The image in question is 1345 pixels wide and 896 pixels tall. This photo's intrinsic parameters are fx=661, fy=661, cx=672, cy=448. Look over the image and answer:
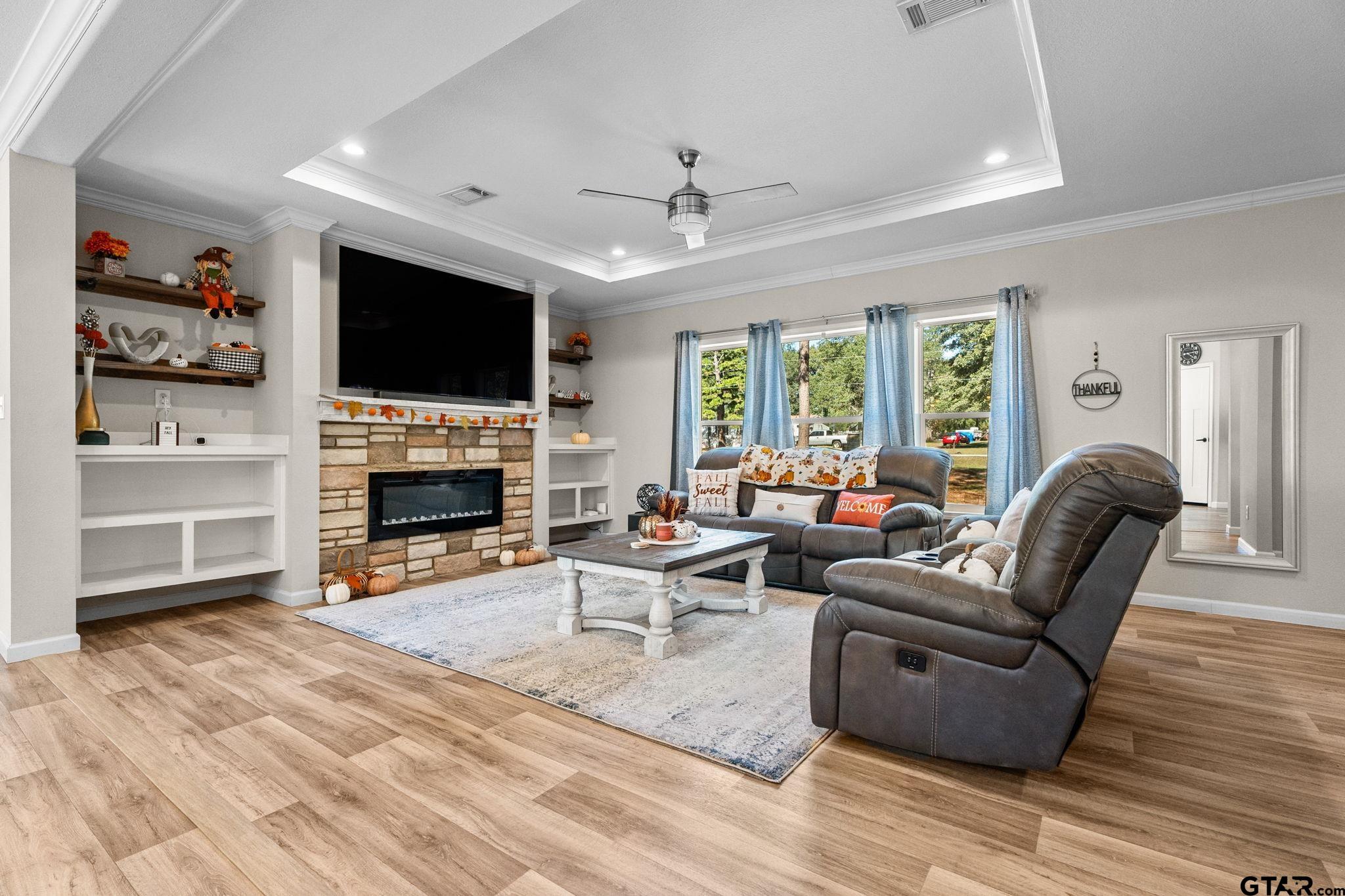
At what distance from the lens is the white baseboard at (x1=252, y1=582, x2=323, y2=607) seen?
4234mm

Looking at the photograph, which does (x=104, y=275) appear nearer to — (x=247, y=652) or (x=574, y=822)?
(x=247, y=652)

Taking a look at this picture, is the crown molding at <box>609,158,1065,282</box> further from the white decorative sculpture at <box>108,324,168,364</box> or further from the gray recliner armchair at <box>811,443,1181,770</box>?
the white decorative sculpture at <box>108,324,168,364</box>

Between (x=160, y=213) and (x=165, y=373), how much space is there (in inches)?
40.7

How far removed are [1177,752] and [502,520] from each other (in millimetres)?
4694

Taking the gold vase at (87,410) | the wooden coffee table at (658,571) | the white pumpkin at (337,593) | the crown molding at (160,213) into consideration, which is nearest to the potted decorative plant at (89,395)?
the gold vase at (87,410)

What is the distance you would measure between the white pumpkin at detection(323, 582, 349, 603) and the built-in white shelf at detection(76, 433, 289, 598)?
1.09 feet

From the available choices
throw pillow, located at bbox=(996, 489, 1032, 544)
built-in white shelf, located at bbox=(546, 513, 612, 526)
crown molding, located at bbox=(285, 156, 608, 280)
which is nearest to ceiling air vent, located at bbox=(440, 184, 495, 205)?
crown molding, located at bbox=(285, 156, 608, 280)

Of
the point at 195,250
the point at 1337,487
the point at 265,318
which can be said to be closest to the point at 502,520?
the point at 265,318

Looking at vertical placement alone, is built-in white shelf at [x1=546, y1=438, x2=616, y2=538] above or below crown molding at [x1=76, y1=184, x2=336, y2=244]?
below

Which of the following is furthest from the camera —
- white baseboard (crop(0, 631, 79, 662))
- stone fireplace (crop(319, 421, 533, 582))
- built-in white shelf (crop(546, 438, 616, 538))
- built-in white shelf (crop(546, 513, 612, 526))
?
built-in white shelf (crop(546, 438, 616, 538))

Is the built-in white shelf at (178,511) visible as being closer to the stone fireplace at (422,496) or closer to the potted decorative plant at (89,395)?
the potted decorative plant at (89,395)

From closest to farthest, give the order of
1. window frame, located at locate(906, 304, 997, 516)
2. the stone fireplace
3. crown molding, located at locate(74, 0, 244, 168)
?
crown molding, located at locate(74, 0, 244, 168), the stone fireplace, window frame, located at locate(906, 304, 997, 516)

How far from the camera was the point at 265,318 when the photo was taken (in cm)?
446

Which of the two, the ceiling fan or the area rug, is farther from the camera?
the ceiling fan
